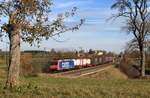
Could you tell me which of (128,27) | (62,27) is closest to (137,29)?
(128,27)

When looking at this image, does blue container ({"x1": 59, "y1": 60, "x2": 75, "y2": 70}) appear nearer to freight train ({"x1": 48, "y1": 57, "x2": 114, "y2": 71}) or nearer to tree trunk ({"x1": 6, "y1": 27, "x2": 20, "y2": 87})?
freight train ({"x1": 48, "y1": 57, "x2": 114, "y2": 71})

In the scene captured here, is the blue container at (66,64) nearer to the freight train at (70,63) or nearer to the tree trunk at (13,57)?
the freight train at (70,63)

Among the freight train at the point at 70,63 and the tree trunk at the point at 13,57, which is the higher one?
the tree trunk at the point at 13,57

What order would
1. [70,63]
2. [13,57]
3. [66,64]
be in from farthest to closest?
[70,63]
[66,64]
[13,57]

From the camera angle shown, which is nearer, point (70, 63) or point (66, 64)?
point (66, 64)

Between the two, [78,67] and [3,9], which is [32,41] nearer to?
[3,9]

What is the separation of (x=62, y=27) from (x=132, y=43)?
28.8m

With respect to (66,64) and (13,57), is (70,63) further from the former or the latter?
(13,57)

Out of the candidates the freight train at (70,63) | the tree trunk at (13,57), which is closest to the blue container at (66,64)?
the freight train at (70,63)

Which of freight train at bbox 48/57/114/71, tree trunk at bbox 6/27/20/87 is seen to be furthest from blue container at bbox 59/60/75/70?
tree trunk at bbox 6/27/20/87

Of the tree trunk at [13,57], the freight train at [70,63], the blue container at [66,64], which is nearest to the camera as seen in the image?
the tree trunk at [13,57]

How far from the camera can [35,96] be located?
28.5 ft

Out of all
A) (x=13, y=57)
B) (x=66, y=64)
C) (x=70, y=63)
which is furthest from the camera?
(x=70, y=63)

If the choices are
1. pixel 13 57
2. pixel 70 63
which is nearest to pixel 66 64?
pixel 70 63
